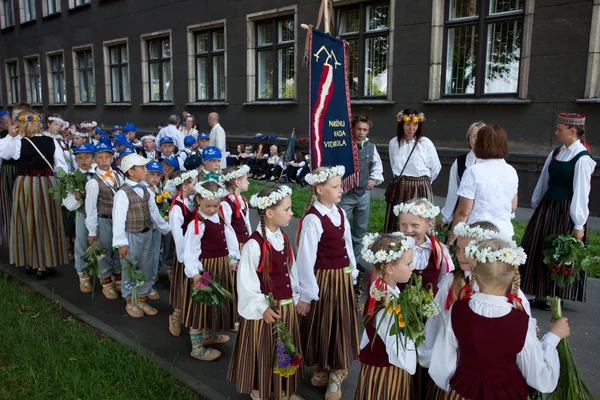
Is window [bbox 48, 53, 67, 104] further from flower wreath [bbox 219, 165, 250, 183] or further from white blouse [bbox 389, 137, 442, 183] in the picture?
flower wreath [bbox 219, 165, 250, 183]

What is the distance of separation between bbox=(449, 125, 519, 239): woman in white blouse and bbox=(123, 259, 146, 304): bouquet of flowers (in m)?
2.89

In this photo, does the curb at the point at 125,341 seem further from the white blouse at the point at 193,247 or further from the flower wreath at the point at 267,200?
the flower wreath at the point at 267,200

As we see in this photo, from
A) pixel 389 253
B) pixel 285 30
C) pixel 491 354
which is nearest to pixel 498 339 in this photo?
pixel 491 354

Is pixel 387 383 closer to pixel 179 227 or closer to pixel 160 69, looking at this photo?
pixel 179 227

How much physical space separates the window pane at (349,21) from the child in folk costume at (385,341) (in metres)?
10.5

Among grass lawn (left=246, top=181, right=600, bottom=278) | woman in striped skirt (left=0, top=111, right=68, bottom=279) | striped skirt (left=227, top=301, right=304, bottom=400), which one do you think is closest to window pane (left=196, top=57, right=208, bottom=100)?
grass lawn (left=246, top=181, right=600, bottom=278)

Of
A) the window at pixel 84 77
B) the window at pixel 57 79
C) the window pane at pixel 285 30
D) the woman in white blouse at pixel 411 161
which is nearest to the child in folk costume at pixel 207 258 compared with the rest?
the woman in white blouse at pixel 411 161

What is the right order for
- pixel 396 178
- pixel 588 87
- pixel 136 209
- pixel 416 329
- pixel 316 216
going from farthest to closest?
pixel 588 87 < pixel 396 178 < pixel 136 209 < pixel 316 216 < pixel 416 329

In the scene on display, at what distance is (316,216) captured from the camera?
3.49m

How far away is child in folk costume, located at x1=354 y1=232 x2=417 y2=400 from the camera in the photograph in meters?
2.54

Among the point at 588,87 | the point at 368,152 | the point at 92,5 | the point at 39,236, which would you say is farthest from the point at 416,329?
the point at 92,5

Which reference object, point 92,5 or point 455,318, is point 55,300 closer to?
point 455,318

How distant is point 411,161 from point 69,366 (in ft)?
13.2

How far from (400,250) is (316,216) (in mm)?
973
